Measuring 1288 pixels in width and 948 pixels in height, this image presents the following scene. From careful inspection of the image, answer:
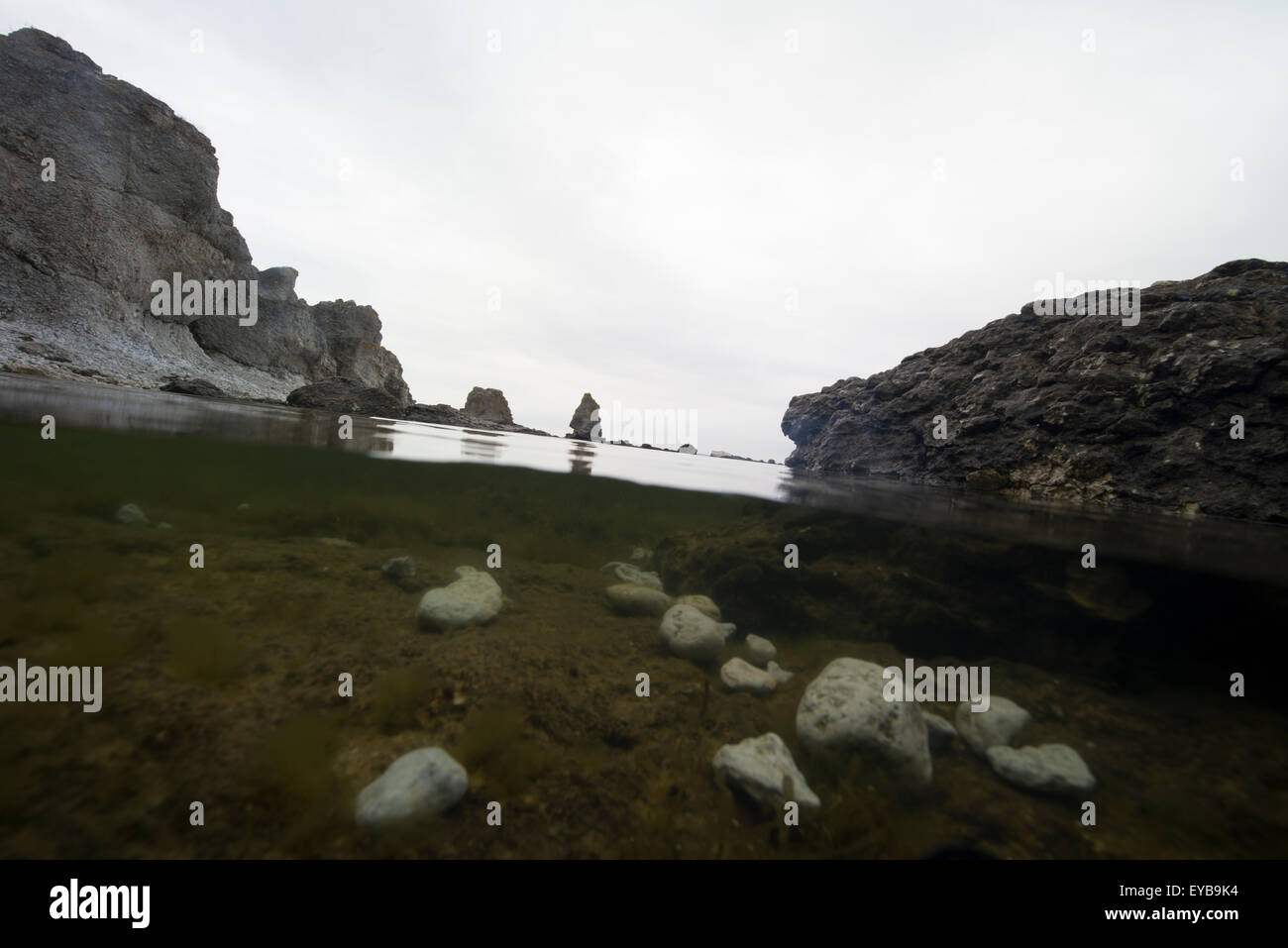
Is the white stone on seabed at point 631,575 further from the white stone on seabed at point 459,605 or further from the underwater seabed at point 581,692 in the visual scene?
the white stone on seabed at point 459,605

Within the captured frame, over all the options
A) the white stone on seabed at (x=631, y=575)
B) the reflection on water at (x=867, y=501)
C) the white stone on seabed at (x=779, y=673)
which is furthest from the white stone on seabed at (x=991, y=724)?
the white stone on seabed at (x=631, y=575)

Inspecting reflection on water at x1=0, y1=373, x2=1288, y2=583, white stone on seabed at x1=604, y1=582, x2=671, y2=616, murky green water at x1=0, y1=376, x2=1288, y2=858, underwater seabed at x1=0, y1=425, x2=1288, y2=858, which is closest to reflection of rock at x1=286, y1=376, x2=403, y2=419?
reflection on water at x1=0, y1=373, x2=1288, y2=583

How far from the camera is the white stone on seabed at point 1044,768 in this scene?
340 centimetres

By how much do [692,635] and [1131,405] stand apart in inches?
666

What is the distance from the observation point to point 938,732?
12.8 ft

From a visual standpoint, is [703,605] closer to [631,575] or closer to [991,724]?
[631,575]

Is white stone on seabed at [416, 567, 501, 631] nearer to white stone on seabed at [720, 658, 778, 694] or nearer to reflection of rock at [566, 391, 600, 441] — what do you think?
white stone on seabed at [720, 658, 778, 694]

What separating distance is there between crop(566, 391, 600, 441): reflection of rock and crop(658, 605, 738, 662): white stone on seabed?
167ft

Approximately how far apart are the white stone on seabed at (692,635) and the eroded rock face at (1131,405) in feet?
47.5

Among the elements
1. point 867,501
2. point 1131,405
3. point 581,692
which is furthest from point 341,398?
point 1131,405

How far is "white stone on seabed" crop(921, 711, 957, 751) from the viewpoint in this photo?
386 cm
